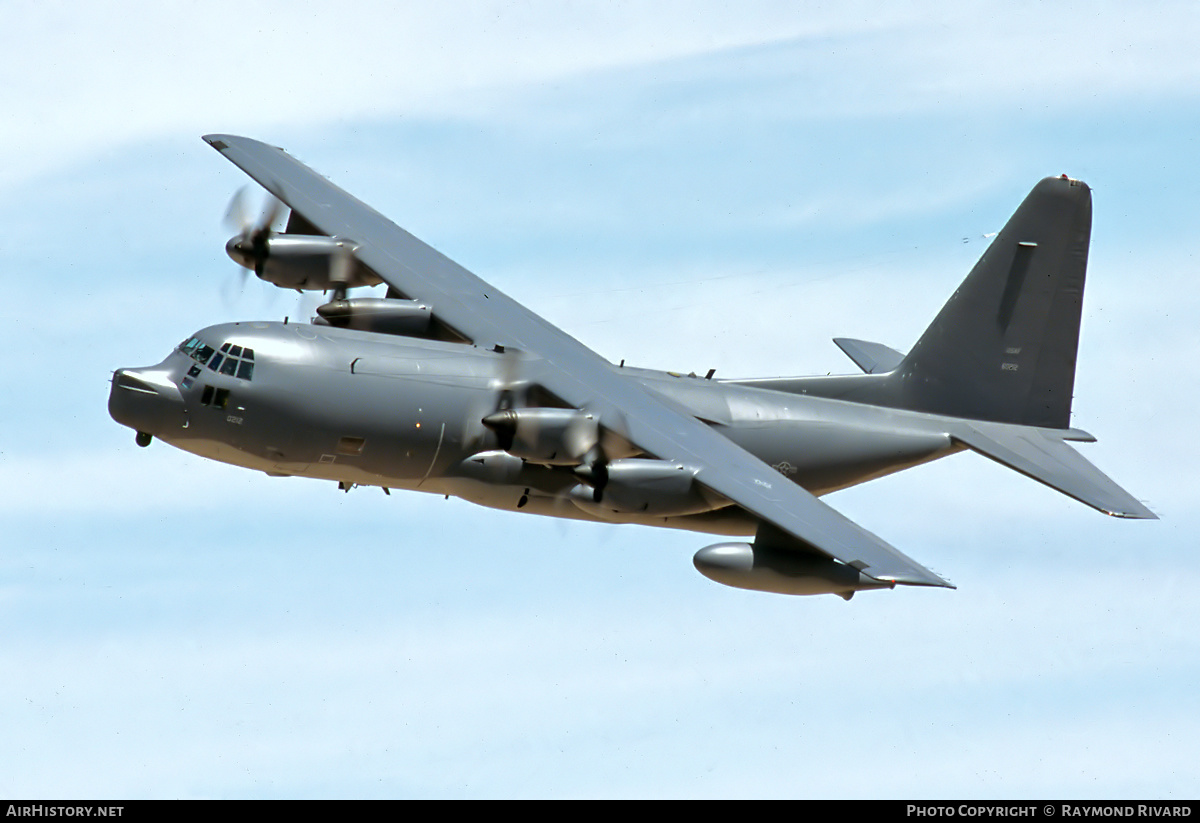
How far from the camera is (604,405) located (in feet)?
115

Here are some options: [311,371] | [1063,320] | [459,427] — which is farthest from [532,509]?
[1063,320]

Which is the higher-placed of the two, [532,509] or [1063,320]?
[1063,320]

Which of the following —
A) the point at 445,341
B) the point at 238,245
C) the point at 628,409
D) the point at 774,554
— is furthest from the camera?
the point at 238,245

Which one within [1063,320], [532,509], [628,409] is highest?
[1063,320]

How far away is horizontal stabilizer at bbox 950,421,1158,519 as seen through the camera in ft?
119

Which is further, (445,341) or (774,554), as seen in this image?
(445,341)

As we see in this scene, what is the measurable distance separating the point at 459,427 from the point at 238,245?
8.84 meters

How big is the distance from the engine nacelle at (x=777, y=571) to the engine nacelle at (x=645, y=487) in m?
1.23

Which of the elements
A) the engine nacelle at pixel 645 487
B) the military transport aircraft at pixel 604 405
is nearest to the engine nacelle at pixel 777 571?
the military transport aircraft at pixel 604 405

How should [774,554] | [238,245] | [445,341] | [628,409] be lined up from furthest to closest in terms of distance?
[238,245]
[445,341]
[628,409]
[774,554]

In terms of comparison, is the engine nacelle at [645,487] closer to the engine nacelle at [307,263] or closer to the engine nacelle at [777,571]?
the engine nacelle at [777,571]

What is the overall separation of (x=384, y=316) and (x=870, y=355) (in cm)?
1195

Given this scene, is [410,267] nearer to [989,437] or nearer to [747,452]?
[747,452]

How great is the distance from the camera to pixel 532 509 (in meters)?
36.2
